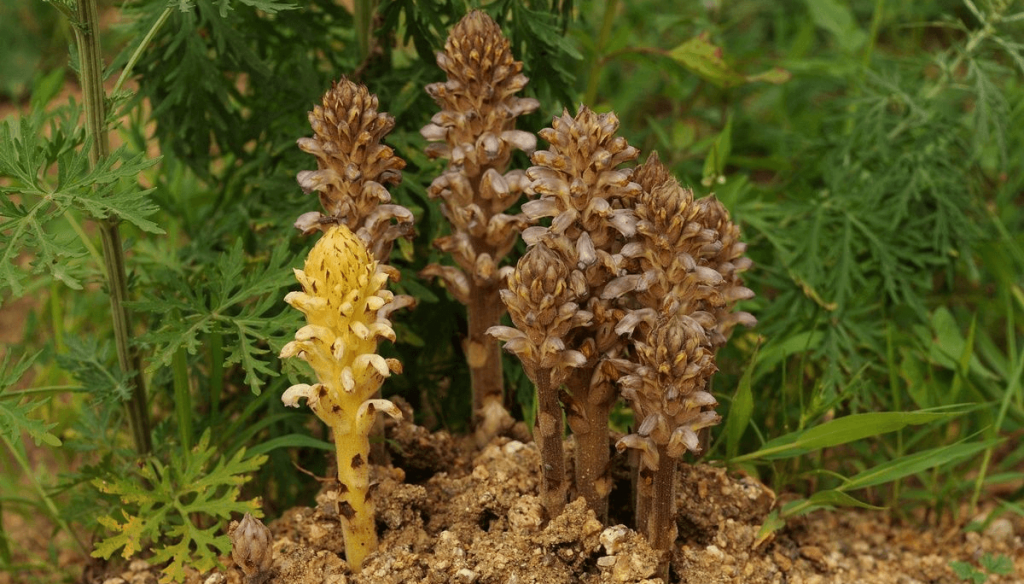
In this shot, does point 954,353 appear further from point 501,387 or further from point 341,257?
point 341,257

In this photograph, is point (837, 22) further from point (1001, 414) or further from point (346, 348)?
point (346, 348)

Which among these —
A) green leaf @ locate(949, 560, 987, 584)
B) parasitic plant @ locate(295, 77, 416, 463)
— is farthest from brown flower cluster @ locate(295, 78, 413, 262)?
green leaf @ locate(949, 560, 987, 584)

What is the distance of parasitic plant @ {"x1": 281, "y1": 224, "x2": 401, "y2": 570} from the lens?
214cm

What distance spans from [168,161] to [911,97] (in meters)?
2.71

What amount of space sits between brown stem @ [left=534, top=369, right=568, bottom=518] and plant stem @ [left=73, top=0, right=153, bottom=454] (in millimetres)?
1084

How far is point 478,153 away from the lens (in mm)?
2514

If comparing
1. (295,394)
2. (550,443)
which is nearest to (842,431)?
(550,443)

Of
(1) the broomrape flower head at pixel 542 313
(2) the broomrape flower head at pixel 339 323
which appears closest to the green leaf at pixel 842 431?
(1) the broomrape flower head at pixel 542 313

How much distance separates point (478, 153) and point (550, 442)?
0.70 metres

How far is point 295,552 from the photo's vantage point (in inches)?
99.8

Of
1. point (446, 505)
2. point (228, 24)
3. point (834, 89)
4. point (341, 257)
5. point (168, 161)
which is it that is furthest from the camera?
point (834, 89)

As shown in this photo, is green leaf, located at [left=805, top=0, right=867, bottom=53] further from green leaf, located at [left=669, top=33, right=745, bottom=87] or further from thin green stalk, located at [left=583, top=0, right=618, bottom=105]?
thin green stalk, located at [left=583, top=0, right=618, bottom=105]

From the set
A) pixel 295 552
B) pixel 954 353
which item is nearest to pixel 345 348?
pixel 295 552

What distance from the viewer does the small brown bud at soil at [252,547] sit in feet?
7.66
